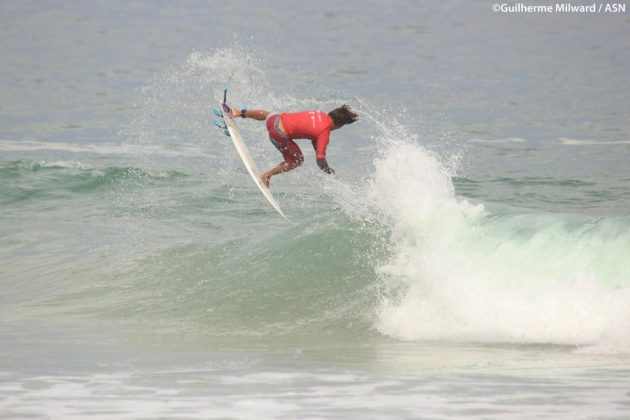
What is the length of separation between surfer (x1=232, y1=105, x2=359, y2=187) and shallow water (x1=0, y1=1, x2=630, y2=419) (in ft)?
2.45

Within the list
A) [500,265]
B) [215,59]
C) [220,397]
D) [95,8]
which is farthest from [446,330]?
[95,8]

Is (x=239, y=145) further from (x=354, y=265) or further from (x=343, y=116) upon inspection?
(x=354, y=265)

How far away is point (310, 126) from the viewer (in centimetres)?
1261

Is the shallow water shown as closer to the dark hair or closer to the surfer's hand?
the dark hair

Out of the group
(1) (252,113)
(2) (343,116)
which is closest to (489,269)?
(2) (343,116)

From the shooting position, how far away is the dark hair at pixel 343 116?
12.3 m

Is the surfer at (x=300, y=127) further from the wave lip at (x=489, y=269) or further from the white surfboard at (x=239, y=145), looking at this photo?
the wave lip at (x=489, y=269)

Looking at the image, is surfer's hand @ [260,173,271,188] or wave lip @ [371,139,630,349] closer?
wave lip @ [371,139,630,349]

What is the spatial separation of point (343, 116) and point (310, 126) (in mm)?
421

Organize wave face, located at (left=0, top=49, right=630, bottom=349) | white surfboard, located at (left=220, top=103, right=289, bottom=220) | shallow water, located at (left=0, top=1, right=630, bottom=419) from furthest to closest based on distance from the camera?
1. white surfboard, located at (left=220, top=103, right=289, bottom=220)
2. wave face, located at (left=0, top=49, right=630, bottom=349)
3. shallow water, located at (left=0, top=1, right=630, bottom=419)

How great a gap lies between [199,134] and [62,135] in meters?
3.25

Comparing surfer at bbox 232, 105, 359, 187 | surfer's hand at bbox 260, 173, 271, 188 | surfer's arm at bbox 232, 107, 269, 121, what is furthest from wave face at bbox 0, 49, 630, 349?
surfer's arm at bbox 232, 107, 269, 121

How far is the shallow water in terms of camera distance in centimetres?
847

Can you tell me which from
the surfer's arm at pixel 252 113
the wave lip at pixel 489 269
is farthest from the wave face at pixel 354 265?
the surfer's arm at pixel 252 113
